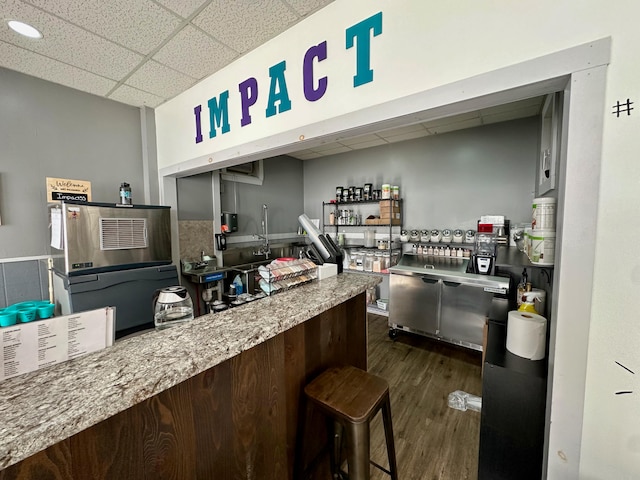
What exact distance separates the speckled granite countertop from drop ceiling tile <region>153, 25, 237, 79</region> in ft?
6.06

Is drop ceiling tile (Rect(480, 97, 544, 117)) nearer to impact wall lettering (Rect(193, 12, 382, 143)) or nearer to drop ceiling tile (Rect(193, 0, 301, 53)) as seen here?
→ impact wall lettering (Rect(193, 12, 382, 143))

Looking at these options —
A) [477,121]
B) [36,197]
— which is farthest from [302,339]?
[477,121]

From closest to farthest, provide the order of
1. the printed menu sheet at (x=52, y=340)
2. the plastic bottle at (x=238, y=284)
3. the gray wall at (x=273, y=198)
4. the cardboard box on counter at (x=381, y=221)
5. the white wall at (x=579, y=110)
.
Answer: the printed menu sheet at (x=52, y=340)
the white wall at (x=579, y=110)
the plastic bottle at (x=238, y=284)
the cardboard box on counter at (x=381, y=221)
the gray wall at (x=273, y=198)

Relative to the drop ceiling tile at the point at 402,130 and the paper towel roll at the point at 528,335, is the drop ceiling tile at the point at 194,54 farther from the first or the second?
the paper towel roll at the point at 528,335

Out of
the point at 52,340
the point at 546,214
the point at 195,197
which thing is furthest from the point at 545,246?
the point at 195,197

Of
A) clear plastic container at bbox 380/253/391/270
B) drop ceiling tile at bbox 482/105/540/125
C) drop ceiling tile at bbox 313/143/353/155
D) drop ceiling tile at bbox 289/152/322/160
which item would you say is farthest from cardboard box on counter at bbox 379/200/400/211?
drop ceiling tile at bbox 289/152/322/160

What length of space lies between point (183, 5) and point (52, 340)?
1772 mm

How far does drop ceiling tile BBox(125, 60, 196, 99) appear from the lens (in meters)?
2.07

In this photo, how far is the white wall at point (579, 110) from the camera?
2.86ft

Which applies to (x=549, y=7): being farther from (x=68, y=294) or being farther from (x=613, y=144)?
(x=68, y=294)

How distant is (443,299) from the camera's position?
108 inches

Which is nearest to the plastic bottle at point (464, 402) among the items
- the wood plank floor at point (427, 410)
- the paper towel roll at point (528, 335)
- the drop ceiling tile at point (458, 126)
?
the wood plank floor at point (427, 410)

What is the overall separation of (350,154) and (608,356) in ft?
12.1

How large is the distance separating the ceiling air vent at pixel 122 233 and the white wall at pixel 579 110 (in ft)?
6.51
